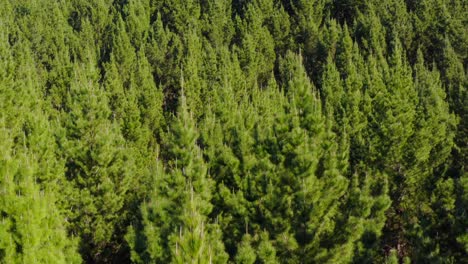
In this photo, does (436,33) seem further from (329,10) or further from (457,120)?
(457,120)

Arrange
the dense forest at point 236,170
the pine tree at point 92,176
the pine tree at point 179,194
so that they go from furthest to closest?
the pine tree at point 92,176
the dense forest at point 236,170
the pine tree at point 179,194

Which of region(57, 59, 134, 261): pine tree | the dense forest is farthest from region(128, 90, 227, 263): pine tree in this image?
region(57, 59, 134, 261): pine tree

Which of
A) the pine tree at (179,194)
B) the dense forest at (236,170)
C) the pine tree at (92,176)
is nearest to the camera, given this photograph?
the pine tree at (179,194)

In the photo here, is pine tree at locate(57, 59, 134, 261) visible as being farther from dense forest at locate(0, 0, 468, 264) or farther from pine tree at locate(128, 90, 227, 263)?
pine tree at locate(128, 90, 227, 263)

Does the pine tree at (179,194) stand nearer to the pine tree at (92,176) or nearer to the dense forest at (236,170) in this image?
the dense forest at (236,170)

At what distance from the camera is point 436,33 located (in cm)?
5959

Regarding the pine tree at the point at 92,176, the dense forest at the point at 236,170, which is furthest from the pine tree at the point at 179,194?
the pine tree at the point at 92,176

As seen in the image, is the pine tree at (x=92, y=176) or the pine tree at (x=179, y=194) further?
the pine tree at (x=92, y=176)

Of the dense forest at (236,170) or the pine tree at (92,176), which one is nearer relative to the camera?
the dense forest at (236,170)

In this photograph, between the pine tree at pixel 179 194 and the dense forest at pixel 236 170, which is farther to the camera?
the dense forest at pixel 236 170

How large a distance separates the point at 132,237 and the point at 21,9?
72.7 m

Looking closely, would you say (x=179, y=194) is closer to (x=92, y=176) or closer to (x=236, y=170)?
(x=236, y=170)

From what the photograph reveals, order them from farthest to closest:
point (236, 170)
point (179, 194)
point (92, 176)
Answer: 1. point (92, 176)
2. point (236, 170)
3. point (179, 194)

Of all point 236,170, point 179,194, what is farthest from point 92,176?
point 179,194
